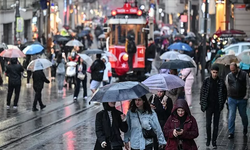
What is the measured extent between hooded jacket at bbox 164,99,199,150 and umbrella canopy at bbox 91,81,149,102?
1.88 ft

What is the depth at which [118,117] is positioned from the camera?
978cm

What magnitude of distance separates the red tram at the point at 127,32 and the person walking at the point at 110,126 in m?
19.5

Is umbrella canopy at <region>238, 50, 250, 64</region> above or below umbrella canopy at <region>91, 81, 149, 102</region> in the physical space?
below

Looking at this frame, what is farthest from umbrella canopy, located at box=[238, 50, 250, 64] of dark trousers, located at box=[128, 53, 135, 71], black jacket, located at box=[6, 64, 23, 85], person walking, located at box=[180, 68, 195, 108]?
dark trousers, located at box=[128, 53, 135, 71]

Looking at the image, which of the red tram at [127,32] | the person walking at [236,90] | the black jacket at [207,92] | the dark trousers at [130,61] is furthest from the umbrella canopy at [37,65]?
the red tram at [127,32]

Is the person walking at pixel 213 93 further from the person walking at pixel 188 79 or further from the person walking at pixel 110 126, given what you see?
the person walking at pixel 188 79

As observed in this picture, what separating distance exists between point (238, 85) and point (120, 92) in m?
5.49

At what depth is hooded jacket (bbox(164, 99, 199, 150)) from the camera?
9.65m

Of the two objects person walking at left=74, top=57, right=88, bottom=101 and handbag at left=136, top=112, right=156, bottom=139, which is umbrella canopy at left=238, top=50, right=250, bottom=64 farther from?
handbag at left=136, top=112, right=156, bottom=139

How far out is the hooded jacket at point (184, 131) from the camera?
31.7 ft

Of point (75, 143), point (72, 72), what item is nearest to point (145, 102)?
point (75, 143)

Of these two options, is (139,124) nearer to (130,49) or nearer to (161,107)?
(161,107)

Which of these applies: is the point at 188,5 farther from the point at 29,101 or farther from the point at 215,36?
the point at 29,101

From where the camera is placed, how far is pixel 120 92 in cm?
980
